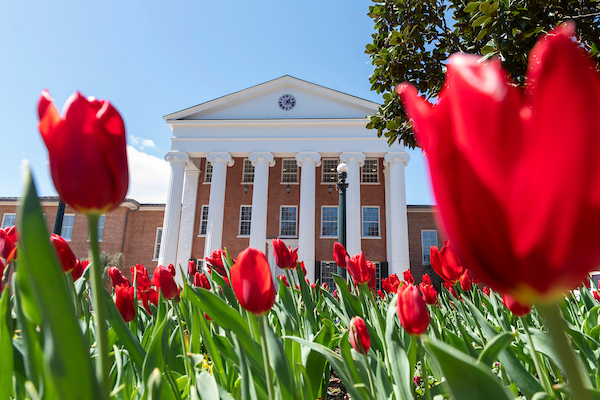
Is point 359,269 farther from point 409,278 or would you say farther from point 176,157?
point 176,157

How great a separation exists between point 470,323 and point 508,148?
6.57 feet

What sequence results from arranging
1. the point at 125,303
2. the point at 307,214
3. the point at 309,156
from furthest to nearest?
the point at 309,156, the point at 307,214, the point at 125,303

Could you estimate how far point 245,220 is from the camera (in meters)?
18.4

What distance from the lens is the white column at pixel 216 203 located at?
16.3 meters

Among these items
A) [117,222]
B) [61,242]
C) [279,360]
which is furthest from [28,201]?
[117,222]

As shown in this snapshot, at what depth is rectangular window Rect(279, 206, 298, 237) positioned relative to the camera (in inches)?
716

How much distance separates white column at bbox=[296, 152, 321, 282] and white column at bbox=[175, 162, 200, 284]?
5.23 meters

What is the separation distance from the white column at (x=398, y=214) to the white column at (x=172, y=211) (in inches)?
379

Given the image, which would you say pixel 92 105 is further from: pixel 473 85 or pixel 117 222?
pixel 117 222

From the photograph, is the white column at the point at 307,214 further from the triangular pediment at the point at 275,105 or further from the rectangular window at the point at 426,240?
the rectangular window at the point at 426,240

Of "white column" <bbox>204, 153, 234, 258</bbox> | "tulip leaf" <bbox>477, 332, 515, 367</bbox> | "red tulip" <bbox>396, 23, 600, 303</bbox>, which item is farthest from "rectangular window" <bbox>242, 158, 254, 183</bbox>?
"red tulip" <bbox>396, 23, 600, 303</bbox>

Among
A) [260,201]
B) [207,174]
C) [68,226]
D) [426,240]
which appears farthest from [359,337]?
[68,226]

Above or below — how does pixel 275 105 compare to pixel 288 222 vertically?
above

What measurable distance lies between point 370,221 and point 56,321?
1815 cm
